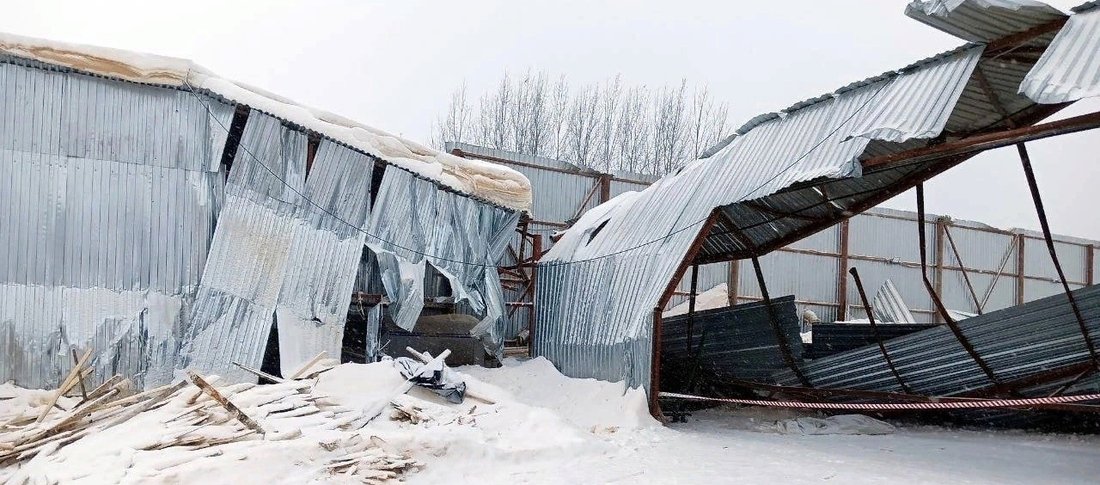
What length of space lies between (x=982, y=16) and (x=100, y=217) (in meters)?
11.6

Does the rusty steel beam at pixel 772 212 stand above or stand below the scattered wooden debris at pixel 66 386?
above

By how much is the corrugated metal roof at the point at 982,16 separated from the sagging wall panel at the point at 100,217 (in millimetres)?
10038

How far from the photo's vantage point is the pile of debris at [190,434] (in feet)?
24.2

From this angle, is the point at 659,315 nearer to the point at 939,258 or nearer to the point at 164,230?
the point at 164,230

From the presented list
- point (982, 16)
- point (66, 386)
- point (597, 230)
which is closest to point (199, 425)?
point (66, 386)

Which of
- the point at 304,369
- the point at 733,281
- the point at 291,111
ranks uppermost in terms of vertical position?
the point at 291,111

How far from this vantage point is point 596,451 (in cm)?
864

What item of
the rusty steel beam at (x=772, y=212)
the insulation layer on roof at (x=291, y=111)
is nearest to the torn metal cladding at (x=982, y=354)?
the rusty steel beam at (x=772, y=212)

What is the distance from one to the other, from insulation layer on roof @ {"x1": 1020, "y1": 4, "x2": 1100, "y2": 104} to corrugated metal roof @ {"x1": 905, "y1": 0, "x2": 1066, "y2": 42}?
0.28 metres

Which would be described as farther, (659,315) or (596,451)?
(659,315)

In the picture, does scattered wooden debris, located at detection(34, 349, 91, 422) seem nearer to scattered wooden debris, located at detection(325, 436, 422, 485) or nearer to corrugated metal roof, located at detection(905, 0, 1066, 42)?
scattered wooden debris, located at detection(325, 436, 422, 485)

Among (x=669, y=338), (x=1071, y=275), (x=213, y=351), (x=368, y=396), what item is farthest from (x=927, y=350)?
(x=1071, y=275)

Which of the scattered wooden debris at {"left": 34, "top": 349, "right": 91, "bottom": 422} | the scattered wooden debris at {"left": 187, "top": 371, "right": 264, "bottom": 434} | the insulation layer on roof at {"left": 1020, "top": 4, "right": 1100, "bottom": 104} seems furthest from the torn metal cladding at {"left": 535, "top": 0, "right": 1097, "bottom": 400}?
the scattered wooden debris at {"left": 34, "top": 349, "right": 91, "bottom": 422}

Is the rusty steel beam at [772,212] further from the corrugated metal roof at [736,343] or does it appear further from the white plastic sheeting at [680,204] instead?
the corrugated metal roof at [736,343]
